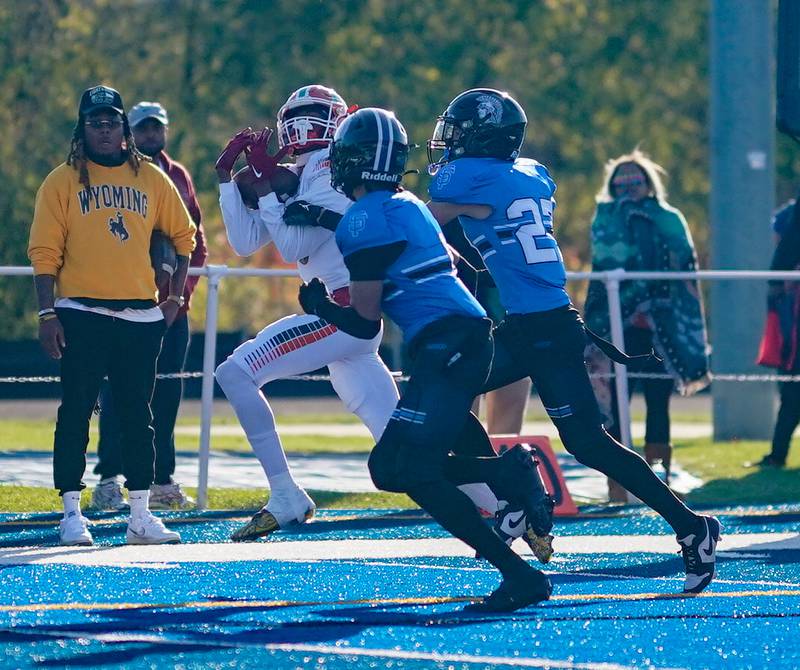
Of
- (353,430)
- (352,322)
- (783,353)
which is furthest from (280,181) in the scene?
Answer: (353,430)

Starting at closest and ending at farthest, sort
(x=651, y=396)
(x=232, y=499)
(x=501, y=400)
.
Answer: (x=501, y=400) → (x=232, y=499) → (x=651, y=396)

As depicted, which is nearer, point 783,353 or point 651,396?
point 651,396

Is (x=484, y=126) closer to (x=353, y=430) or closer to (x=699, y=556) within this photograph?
(x=699, y=556)

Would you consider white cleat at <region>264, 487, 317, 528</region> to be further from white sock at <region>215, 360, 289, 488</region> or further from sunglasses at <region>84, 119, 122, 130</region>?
sunglasses at <region>84, 119, 122, 130</region>

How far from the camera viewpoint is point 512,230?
6.85 meters

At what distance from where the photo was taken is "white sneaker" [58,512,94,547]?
7898 mm

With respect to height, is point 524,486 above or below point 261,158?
below

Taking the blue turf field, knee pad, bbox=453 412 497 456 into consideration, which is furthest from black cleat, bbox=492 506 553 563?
knee pad, bbox=453 412 497 456

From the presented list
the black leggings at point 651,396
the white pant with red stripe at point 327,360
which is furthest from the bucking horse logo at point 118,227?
the black leggings at point 651,396

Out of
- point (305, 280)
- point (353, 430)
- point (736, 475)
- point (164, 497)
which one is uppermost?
point (305, 280)

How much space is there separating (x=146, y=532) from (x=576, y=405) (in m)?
2.27

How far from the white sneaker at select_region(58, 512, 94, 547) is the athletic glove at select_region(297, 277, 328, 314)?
2.00 metres

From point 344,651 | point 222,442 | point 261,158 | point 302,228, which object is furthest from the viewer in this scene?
point 222,442

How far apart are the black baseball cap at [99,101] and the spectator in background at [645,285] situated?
3494mm
